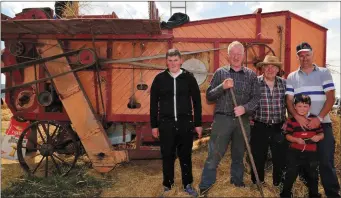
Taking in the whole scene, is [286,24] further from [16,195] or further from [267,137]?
[16,195]

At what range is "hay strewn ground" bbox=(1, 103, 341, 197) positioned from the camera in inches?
170

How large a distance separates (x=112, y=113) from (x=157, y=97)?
1.93 metres

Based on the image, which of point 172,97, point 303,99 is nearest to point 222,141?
point 172,97

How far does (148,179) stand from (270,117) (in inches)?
87.6

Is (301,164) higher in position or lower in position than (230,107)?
lower

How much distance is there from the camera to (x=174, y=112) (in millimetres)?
4109

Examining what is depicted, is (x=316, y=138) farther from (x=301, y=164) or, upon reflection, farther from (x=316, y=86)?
(x=316, y=86)

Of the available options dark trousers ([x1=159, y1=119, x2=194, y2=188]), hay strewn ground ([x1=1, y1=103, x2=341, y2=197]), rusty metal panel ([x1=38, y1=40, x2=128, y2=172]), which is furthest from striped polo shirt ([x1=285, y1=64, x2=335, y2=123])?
rusty metal panel ([x1=38, y1=40, x2=128, y2=172])

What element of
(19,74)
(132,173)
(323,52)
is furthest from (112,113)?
(323,52)

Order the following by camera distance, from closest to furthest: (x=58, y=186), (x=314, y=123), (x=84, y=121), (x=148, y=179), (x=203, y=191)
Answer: (x=314, y=123) < (x=203, y=191) < (x=58, y=186) < (x=148, y=179) < (x=84, y=121)

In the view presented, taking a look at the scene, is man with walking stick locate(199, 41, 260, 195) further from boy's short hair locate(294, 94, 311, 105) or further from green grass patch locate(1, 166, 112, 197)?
green grass patch locate(1, 166, 112, 197)

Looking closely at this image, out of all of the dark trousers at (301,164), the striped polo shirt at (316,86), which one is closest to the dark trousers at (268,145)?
the dark trousers at (301,164)

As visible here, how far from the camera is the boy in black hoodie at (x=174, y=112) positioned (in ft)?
13.5

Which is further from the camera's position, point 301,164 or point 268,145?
point 268,145
